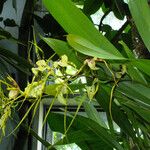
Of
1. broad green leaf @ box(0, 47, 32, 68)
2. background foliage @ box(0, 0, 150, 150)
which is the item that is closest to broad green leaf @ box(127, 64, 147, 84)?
background foliage @ box(0, 0, 150, 150)

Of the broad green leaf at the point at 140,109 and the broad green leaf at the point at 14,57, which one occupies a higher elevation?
the broad green leaf at the point at 14,57

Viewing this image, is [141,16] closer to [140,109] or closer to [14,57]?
[140,109]

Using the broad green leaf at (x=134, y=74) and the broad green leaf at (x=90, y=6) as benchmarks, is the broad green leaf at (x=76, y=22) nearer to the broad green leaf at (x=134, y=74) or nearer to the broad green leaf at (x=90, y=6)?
the broad green leaf at (x=134, y=74)

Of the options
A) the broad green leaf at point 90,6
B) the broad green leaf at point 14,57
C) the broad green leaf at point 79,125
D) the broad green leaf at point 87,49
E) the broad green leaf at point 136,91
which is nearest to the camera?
the broad green leaf at point 87,49

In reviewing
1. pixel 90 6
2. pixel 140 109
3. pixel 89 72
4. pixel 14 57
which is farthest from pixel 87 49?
pixel 90 6

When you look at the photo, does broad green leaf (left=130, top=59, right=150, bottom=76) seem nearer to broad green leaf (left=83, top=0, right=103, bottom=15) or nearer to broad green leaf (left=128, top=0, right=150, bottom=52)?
broad green leaf (left=128, top=0, right=150, bottom=52)

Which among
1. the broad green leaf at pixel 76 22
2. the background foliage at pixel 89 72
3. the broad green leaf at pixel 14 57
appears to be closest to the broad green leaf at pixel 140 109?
the background foliage at pixel 89 72

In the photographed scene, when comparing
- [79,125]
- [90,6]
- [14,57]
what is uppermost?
[90,6]
